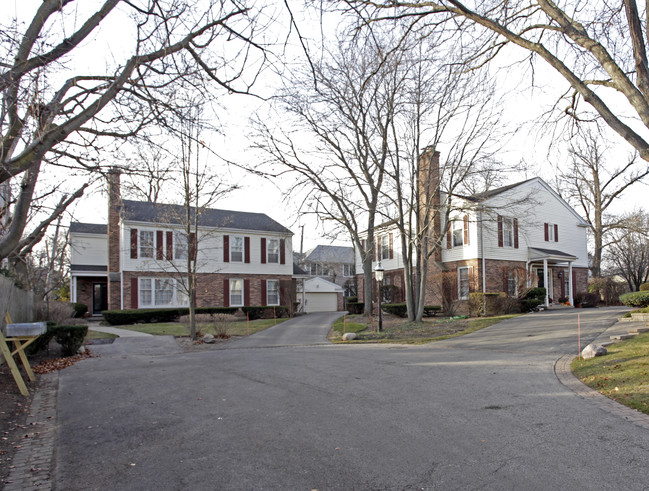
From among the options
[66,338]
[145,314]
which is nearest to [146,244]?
[145,314]

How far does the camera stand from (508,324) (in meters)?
19.9

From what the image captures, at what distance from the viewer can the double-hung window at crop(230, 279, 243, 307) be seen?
31.2 m

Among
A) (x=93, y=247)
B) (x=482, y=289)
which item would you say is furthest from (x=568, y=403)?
(x=93, y=247)

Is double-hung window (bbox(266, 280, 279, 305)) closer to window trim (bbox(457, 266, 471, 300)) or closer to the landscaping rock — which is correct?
window trim (bbox(457, 266, 471, 300))

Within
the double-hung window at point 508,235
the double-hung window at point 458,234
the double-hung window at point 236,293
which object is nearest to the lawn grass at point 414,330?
the double-hung window at point 458,234

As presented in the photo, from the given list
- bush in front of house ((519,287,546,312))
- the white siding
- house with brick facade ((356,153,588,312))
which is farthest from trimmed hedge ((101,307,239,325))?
bush in front of house ((519,287,546,312))

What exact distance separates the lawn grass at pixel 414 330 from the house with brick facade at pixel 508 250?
4.14 m

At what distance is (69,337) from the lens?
1371 centimetres

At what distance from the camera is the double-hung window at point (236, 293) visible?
31188 mm

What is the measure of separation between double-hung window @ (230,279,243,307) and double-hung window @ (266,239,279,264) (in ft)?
9.31

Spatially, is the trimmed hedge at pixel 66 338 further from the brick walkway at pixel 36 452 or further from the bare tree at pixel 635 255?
the bare tree at pixel 635 255

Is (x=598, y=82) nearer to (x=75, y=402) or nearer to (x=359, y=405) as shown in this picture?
(x=359, y=405)

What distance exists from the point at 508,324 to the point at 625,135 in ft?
43.9

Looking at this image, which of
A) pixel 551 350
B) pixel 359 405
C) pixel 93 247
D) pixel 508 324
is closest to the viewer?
pixel 359 405
